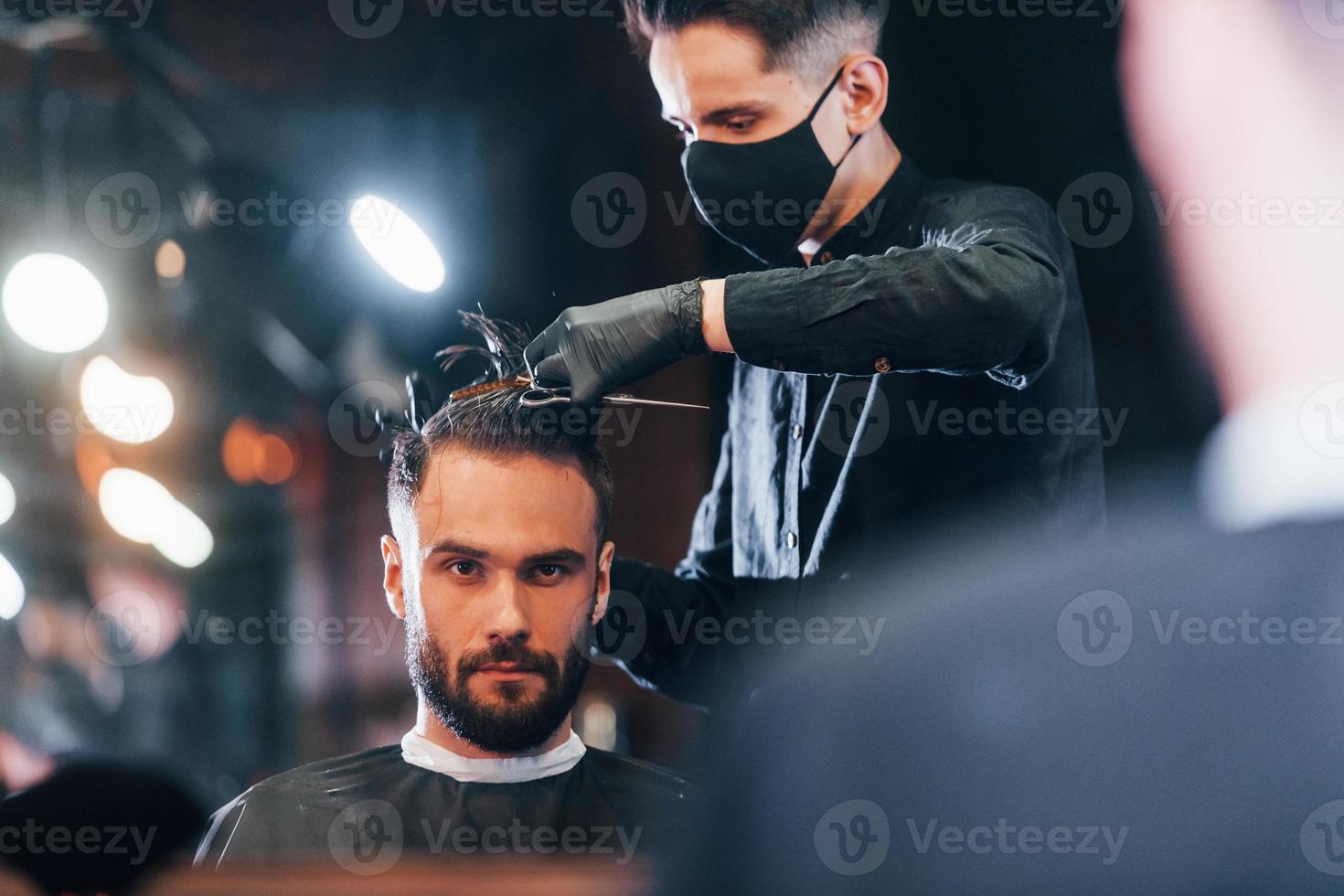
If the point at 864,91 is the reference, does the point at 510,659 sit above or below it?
below

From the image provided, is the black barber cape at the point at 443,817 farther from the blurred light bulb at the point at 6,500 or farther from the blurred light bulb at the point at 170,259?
the blurred light bulb at the point at 170,259

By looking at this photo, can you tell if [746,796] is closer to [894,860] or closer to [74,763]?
[894,860]

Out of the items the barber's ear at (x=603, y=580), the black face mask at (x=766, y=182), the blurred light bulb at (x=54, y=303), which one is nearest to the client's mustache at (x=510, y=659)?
the barber's ear at (x=603, y=580)

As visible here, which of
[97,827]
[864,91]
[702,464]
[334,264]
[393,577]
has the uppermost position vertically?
[864,91]

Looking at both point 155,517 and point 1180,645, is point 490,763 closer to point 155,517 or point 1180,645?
point 155,517

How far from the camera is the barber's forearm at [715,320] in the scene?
186 centimetres

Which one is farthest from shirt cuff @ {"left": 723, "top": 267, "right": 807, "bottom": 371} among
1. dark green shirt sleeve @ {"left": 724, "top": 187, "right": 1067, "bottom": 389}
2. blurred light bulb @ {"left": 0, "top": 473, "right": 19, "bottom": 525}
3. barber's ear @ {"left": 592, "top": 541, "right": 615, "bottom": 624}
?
blurred light bulb @ {"left": 0, "top": 473, "right": 19, "bottom": 525}

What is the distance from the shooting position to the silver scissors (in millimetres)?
1959

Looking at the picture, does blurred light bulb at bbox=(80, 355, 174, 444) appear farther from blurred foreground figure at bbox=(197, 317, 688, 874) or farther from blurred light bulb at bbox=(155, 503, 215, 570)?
blurred foreground figure at bbox=(197, 317, 688, 874)

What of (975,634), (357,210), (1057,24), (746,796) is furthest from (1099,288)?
(357,210)

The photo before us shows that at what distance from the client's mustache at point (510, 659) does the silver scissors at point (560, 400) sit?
0.43m

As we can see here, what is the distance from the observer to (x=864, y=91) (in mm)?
2059

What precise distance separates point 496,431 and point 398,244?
1.59 feet

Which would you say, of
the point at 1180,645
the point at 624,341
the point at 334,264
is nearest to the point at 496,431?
the point at 624,341
